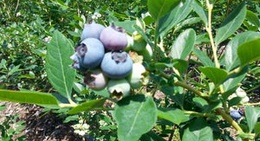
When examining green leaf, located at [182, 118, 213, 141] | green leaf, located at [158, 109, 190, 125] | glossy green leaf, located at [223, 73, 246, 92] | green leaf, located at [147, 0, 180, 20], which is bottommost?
green leaf, located at [182, 118, 213, 141]

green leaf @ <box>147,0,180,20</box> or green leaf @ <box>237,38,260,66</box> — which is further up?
green leaf @ <box>147,0,180,20</box>

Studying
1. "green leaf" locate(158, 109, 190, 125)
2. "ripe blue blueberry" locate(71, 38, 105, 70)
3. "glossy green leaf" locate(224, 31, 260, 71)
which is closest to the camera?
"ripe blue blueberry" locate(71, 38, 105, 70)

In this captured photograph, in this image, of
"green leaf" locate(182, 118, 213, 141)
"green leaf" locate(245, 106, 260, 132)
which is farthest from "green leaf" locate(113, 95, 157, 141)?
"green leaf" locate(245, 106, 260, 132)

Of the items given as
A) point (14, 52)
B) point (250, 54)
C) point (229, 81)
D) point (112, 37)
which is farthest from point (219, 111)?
point (14, 52)

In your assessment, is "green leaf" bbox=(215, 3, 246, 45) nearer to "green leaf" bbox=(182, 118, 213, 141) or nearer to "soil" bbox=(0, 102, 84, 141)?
"green leaf" bbox=(182, 118, 213, 141)

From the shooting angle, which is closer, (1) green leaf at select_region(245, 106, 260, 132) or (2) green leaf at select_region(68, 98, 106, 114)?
(2) green leaf at select_region(68, 98, 106, 114)

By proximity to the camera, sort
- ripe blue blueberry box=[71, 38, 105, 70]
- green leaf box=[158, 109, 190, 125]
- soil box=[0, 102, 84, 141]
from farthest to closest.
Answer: soil box=[0, 102, 84, 141]
green leaf box=[158, 109, 190, 125]
ripe blue blueberry box=[71, 38, 105, 70]

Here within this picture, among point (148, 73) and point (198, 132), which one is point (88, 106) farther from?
point (198, 132)

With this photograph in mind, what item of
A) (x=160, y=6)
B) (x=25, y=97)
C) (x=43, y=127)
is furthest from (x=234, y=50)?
(x=43, y=127)
